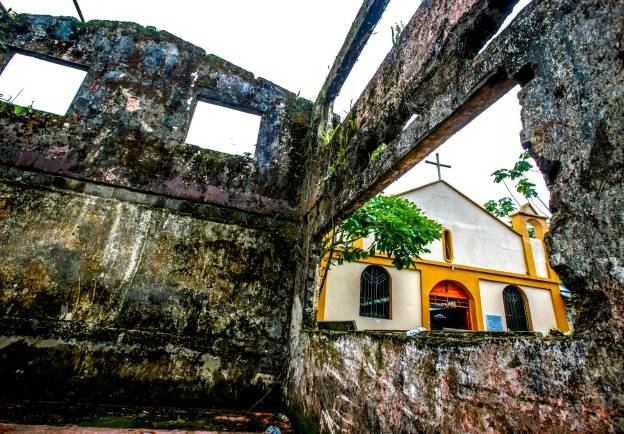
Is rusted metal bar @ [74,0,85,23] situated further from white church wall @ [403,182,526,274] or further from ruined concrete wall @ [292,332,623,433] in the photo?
white church wall @ [403,182,526,274]

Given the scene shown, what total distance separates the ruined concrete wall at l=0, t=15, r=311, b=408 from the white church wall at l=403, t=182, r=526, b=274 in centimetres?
730

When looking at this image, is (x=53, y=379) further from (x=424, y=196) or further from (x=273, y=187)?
(x=424, y=196)

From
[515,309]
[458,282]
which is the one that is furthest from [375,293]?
[515,309]

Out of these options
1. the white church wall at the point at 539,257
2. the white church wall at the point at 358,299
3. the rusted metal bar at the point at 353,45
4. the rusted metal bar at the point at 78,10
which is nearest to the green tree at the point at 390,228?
the rusted metal bar at the point at 353,45

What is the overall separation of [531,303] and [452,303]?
3.13 meters

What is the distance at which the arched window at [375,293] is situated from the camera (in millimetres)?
8781

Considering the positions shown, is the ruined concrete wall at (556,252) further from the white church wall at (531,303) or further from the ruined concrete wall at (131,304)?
the white church wall at (531,303)

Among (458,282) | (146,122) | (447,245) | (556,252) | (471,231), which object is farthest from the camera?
(471,231)

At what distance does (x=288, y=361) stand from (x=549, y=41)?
4.09 m

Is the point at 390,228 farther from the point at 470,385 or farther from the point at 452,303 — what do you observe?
the point at 452,303

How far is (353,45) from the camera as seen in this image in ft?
13.9

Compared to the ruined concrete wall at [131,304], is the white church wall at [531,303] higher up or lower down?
higher up

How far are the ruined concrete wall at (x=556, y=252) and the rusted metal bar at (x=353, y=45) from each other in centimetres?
222

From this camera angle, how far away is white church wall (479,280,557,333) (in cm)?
1025
